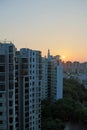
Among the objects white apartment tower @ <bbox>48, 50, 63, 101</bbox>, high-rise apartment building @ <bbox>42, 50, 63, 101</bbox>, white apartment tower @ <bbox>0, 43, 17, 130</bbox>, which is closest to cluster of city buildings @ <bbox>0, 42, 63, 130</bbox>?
white apartment tower @ <bbox>0, 43, 17, 130</bbox>

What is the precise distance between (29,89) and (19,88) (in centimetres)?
39

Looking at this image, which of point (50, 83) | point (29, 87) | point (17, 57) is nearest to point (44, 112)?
point (50, 83)

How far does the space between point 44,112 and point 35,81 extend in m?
2.14

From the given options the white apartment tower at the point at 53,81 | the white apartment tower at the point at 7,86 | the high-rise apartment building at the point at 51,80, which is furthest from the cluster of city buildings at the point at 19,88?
the white apartment tower at the point at 53,81

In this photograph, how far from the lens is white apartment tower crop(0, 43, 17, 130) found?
14.6 ft

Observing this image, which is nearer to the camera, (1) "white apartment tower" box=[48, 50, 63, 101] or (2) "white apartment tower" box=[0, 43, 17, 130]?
(2) "white apartment tower" box=[0, 43, 17, 130]

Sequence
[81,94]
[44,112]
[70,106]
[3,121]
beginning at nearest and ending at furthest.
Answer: [3,121] → [44,112] → [70,106] → [81,94]

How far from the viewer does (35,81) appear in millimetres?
6492

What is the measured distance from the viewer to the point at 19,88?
5.80 m

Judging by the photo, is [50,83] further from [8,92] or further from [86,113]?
[8,92]

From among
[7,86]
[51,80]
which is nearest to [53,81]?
[51,80]

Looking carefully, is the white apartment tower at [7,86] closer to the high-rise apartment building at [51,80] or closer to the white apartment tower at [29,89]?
the white apartment tower at [29,89]

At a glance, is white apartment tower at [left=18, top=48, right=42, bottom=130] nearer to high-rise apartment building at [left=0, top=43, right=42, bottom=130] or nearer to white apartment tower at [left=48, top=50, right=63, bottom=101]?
high-rise apartment building at [left=0, top=43, right=42, bottom=130]

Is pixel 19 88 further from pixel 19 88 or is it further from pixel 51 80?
pixel 51 80
